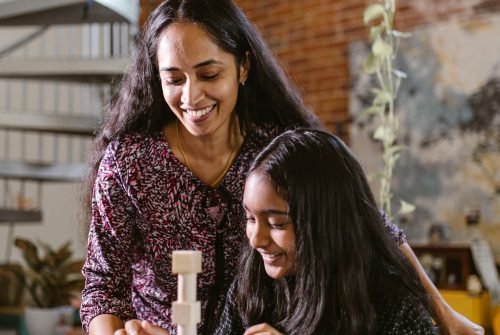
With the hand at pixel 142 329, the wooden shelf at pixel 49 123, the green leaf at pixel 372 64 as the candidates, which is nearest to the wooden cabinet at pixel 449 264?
the green leaf at pixel 372 64

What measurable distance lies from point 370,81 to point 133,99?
259 cm

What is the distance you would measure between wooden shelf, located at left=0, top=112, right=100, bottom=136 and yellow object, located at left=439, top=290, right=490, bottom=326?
193cm

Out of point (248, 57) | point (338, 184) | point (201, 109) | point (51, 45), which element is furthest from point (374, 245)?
point (51, 45)

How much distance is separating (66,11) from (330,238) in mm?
2505

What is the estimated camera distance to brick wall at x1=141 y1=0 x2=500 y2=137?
12.6ft

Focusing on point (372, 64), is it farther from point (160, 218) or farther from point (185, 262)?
point (185, 262)

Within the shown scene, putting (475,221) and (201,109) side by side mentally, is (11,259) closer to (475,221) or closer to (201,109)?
(475,221)

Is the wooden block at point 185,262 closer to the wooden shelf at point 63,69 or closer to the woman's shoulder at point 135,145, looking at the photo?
the woman's shoulder at point 135,145

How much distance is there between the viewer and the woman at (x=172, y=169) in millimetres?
1372

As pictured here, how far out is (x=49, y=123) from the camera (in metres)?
3.45

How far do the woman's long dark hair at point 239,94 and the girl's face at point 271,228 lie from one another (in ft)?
1.21

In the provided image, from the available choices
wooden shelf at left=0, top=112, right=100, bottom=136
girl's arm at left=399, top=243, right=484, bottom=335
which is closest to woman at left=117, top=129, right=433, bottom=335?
girl's arm at left=399, top=243, right=484, bottom=335

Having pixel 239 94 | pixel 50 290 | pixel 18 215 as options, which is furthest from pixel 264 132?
pixel 18 215

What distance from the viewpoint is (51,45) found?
19.3 ft
